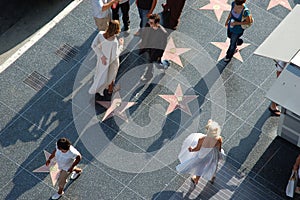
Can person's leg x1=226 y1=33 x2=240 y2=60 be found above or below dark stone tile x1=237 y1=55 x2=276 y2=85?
above

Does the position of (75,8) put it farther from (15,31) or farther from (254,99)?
(254,99)

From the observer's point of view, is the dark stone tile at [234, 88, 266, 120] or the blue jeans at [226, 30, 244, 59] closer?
the dark stone tile at [234, 88, 266, 120]

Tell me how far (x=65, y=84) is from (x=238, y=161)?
13.1ft

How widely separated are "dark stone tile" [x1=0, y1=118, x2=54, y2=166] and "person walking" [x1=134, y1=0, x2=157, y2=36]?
306 cm

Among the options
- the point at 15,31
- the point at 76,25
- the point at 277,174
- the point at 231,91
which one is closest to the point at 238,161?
the point at 277,174

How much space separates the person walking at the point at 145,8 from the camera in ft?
50.1

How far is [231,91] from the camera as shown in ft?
50.4

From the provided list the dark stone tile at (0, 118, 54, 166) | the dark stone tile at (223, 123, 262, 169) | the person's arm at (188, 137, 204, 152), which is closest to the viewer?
the person's arm at (188, 137, 204, 152)

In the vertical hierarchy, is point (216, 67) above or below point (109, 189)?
above

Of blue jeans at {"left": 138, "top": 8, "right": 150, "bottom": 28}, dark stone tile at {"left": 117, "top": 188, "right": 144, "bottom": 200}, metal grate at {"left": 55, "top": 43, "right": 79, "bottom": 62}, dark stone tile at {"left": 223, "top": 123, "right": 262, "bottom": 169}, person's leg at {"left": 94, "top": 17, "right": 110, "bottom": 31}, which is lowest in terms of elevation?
dark stone tile at {"left": 117, "top": 188, "right": 144, "bottom": 200}

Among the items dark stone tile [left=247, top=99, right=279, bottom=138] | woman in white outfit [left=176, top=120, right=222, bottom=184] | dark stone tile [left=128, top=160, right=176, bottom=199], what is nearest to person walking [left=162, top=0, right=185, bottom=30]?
dark stone tile [left=247, top=99, right=279, bottom=138]

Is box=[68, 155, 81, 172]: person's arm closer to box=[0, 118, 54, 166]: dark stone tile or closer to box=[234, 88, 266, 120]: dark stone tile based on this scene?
box=[0, 118, 54, 166]: dark stone tile

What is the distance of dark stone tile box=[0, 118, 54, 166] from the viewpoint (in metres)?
14.2

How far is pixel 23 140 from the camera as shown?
14.4 m
